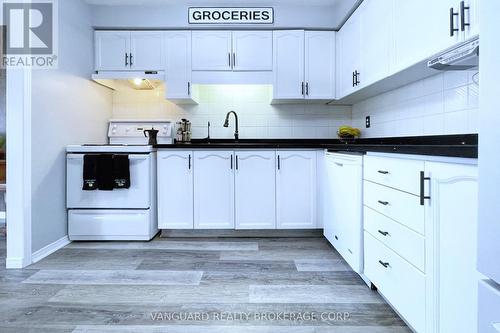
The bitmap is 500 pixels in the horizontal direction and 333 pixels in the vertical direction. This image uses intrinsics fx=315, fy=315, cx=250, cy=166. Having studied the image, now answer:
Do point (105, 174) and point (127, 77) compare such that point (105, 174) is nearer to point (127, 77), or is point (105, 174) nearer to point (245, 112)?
point (127, 77)

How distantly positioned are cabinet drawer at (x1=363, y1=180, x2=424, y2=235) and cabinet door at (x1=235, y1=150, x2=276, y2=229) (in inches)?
46.1

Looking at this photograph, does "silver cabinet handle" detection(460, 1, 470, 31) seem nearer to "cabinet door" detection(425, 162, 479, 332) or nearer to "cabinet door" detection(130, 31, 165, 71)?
"cabinet door" detection(425, 162, 479, 332)

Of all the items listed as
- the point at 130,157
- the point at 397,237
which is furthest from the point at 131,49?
the point at 397,237

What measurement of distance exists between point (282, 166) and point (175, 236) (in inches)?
48.9

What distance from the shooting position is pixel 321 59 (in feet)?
10.7

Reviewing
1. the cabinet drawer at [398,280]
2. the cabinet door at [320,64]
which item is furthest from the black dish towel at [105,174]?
the cabinet drawer at [398,280]

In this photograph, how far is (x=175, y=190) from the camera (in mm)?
2955

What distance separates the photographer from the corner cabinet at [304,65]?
10.6 ft

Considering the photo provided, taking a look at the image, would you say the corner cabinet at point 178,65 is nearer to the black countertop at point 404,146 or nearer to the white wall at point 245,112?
the white wall at point 245,112

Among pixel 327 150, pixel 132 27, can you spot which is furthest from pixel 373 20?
pixel 132 27

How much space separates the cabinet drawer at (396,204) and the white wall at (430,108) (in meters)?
0.67

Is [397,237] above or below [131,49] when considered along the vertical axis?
below

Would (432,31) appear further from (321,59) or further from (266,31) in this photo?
(266,31)

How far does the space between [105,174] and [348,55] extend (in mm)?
2461
